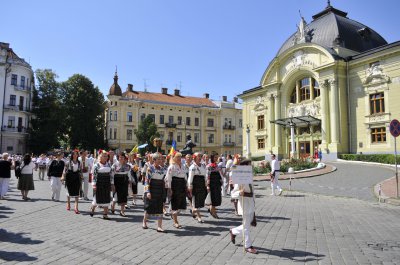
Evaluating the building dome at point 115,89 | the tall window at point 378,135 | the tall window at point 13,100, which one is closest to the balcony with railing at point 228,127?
the building dome at point 115,89

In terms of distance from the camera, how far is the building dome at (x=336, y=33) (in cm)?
4056

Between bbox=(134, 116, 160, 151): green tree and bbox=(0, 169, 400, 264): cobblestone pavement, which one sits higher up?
bbox=(134, 116, 160, 151): green tree

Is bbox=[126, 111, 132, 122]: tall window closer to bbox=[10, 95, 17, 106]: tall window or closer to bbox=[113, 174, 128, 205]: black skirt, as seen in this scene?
bbox=[10, 95, 17, 106]: tall window

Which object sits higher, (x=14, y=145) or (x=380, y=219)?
(x=14, y=145)

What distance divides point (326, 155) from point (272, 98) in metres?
13.5

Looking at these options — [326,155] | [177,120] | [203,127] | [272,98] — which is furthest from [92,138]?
[326,155]

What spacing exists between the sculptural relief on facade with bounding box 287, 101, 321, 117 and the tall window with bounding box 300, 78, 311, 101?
1281mm

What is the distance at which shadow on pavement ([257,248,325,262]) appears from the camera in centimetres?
577

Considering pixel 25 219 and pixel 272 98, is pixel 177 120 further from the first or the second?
pixel 25 219

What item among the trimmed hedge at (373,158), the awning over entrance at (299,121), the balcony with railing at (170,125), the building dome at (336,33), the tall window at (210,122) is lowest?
the trimmed hedge at (373,158)

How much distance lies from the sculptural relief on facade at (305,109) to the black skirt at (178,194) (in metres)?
34.8

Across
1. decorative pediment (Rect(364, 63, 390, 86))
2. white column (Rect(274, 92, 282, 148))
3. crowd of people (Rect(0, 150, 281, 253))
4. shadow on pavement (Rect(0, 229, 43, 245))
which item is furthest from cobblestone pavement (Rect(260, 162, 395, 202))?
white column (Rect(274, 92, 282, 148))

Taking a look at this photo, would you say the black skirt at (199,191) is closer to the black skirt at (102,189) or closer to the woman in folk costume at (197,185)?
the woman in folk costume at (197,185)

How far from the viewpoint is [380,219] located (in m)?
9.59
